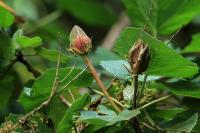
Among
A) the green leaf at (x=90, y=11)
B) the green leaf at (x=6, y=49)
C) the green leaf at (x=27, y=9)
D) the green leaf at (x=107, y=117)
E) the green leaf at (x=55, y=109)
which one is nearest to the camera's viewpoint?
the green leaf at (x=107, y=117)

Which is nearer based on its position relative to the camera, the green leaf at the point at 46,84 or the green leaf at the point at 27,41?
the green leaf at the point at 46,84

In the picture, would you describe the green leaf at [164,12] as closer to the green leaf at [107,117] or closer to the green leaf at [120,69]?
the green leaf at [120,69]

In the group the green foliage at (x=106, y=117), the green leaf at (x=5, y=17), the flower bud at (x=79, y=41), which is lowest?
the green foliage at (x=106, y=117)

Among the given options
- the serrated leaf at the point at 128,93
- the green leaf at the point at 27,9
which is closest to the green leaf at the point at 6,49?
the serrated leaf at the point at 128,93

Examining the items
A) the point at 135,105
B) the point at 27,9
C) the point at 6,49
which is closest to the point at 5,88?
the point at 6,49

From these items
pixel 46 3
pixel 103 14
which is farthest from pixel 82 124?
pixel 46 3

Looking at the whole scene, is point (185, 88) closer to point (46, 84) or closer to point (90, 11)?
point (46, 84)
